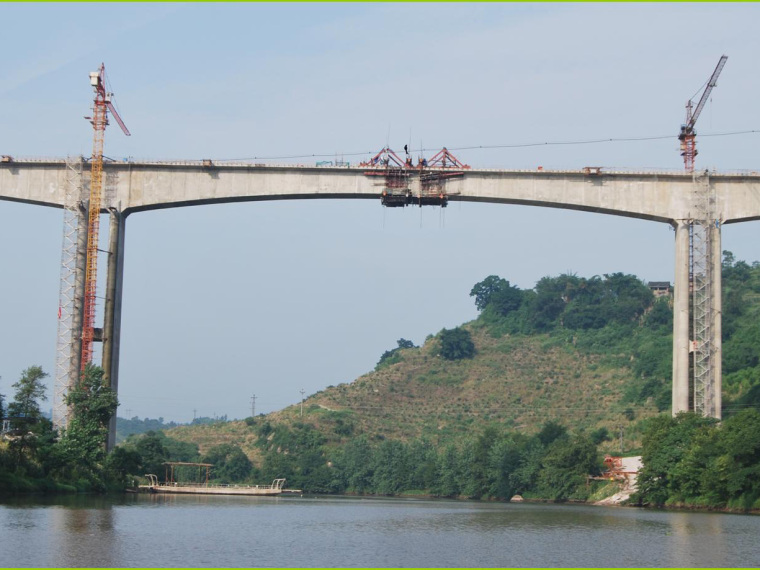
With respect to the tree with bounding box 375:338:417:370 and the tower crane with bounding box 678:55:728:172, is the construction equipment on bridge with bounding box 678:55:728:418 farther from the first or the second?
the tree with bounding box 375:338:417:370

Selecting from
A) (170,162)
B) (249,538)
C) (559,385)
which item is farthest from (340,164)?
(559,385)

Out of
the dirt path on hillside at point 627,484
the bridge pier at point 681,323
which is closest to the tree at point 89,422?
the bridge pier at point 681,323

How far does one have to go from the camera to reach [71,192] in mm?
57656

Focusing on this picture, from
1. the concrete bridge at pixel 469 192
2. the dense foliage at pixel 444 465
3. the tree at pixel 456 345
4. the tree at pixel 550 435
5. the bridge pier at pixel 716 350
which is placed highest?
the concrete bridge at pixel 469 192

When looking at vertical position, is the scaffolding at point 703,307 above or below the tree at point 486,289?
below

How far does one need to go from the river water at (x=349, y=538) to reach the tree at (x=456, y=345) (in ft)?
273

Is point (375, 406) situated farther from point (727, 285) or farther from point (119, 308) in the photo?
point (119, 308)

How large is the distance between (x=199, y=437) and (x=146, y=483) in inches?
1955

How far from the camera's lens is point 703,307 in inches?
2167

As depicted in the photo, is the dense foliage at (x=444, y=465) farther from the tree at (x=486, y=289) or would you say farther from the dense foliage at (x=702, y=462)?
the tree at (x=486, y=289)

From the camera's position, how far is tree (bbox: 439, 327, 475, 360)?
133 m

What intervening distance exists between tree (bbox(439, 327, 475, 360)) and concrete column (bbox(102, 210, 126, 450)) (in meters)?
78.9

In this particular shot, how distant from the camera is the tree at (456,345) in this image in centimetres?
13262

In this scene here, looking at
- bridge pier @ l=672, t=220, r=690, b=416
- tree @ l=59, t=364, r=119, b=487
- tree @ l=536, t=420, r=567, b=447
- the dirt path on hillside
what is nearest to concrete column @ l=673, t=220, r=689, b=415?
bridge pier @ l=672, t=220, r=690, b=416
